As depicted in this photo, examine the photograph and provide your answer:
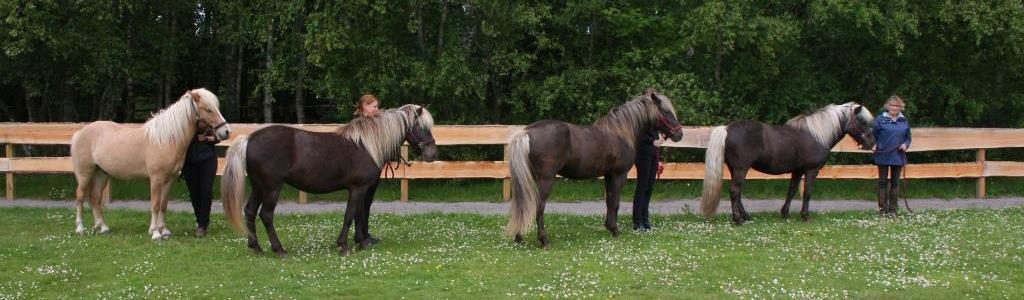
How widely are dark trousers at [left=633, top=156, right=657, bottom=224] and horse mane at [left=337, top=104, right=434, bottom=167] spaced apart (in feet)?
9.13

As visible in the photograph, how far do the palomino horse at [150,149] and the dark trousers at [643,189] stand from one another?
15.9ft

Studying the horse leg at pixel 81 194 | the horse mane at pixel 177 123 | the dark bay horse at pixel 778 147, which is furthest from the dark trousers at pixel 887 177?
the horse leg at pixel 81 194

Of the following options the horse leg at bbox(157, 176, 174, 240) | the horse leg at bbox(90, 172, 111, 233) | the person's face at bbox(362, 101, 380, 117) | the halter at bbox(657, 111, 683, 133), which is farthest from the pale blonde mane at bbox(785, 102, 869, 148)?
the horse leg at bbox(90, 172, 111, 233)

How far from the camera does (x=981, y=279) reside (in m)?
6.90

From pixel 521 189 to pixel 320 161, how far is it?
2.04 m

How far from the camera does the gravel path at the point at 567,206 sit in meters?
12.3

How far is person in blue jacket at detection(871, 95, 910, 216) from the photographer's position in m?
11.2

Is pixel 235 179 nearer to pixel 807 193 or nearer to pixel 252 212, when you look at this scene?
pixel 252 212

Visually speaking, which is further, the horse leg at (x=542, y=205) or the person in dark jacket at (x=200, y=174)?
the person in dark jacket at (x=200, y=174)

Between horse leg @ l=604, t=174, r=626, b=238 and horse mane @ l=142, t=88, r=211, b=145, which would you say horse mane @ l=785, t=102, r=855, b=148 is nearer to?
horse leg @ l=604, t=174, r=626, b=238

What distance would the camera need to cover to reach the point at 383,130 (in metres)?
8.62

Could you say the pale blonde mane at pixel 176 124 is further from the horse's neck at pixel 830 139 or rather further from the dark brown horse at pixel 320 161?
the horse's neck at pixel 830 139

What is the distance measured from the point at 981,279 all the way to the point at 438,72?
9.93m

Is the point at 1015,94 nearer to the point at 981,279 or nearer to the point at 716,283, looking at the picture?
the point at 981,279
